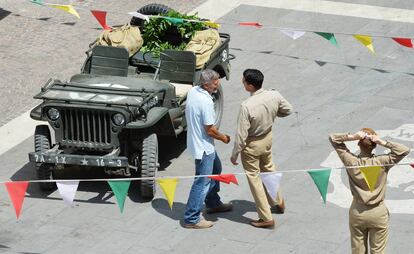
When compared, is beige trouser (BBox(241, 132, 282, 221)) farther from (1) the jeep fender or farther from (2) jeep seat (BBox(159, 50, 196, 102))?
(2) jeep seat (BBox(159, 50, 196, 102))

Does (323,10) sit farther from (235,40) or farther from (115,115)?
(115,115)

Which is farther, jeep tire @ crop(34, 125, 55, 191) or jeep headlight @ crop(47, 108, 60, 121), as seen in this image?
jeep tire @ crop(34, 125, 55, 191)

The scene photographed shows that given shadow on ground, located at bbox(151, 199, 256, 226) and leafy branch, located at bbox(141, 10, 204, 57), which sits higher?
leafy branch, located at bbox(141, 10, 204, 57)

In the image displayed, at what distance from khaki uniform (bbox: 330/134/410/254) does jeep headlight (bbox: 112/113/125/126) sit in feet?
10.9

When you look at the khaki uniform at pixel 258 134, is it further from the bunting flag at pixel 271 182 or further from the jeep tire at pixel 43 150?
the jeep tire at pixel 43 150

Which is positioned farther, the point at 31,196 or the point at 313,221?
the point at 31,196

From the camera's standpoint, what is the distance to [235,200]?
13609mm

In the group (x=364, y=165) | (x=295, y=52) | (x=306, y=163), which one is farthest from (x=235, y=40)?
(x=364, y=165)

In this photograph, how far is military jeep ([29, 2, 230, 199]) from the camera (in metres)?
13.5

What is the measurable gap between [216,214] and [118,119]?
63.7 inches

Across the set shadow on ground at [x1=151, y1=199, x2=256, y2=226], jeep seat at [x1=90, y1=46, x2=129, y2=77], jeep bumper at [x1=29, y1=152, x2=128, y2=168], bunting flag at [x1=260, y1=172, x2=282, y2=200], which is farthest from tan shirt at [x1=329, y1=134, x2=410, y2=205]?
jeep seat at [x1=90, y1=46, x2=129, y2=77]

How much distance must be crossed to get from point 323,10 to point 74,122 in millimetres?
7504

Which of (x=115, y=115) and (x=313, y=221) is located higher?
(x=115, y=115)

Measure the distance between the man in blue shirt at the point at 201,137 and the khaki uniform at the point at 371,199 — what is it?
2.06 m
